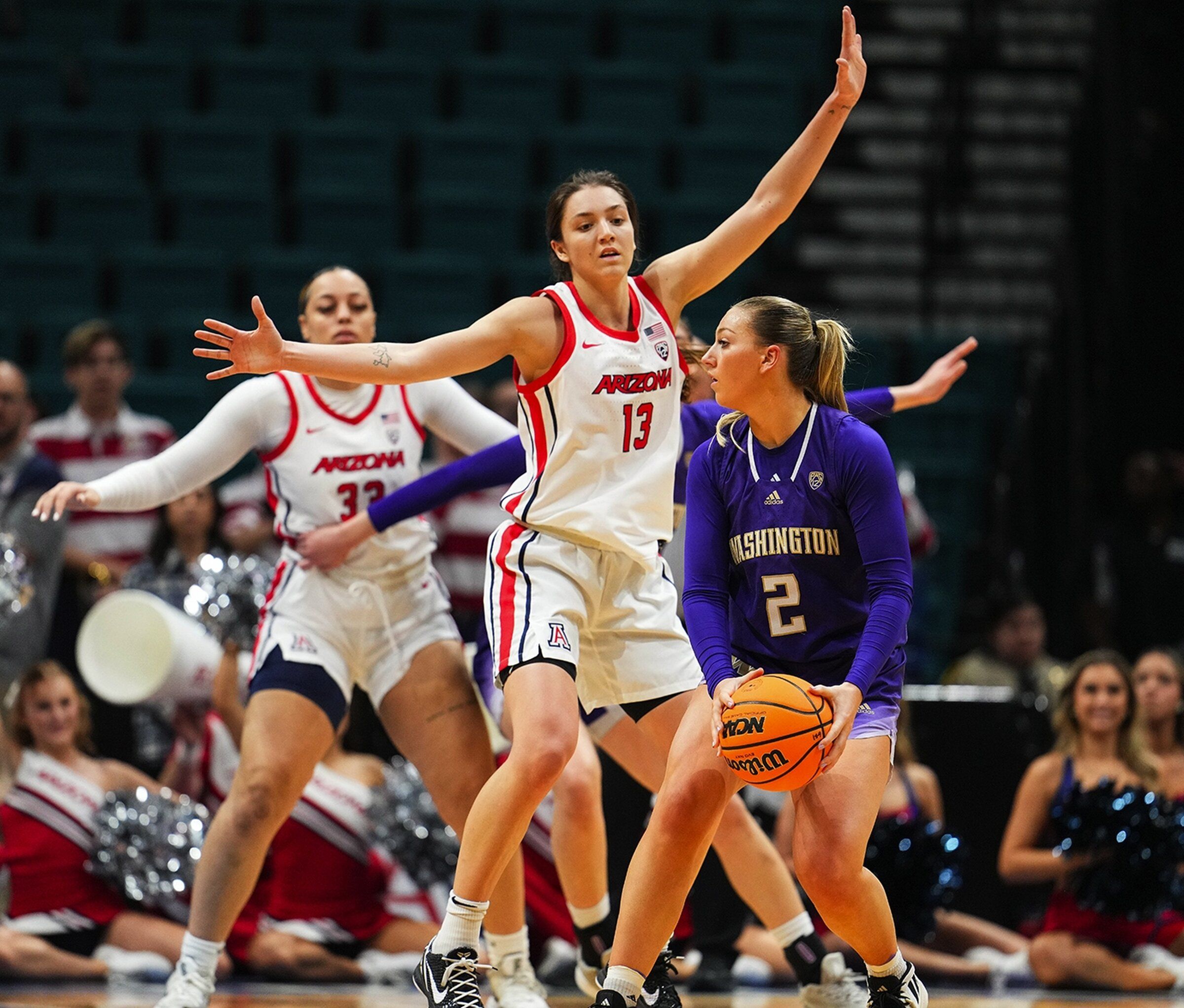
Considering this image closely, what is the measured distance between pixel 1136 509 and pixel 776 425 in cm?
518

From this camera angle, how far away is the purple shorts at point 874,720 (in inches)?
147

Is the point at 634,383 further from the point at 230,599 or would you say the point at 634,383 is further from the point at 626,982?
the point at 230,599

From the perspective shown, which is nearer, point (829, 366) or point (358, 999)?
point (829, 366)

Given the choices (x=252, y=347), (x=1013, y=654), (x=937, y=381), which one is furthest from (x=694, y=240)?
(x=252, y=347)

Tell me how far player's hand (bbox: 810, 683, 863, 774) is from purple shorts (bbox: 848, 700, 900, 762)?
15cm

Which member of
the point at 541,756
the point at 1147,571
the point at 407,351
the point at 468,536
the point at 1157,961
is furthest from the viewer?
the point at 1147,571

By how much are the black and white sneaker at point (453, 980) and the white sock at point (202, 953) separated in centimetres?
85

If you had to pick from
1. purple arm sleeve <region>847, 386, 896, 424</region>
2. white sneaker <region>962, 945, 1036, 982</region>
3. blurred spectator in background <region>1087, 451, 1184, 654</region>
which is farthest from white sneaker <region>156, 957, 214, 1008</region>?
blurred spectator in background <region>1087, 451, 1184, 654</region>

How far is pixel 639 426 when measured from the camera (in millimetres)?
4023

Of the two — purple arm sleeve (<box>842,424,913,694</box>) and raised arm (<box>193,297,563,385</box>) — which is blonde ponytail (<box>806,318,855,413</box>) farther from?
raised arm (<box>193,297,563,385</box>)

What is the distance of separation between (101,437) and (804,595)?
170 inches

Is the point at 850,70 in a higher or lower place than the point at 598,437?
higher

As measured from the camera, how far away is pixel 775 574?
12.5 ft

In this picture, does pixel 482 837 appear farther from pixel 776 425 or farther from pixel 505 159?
pixel 505 159
